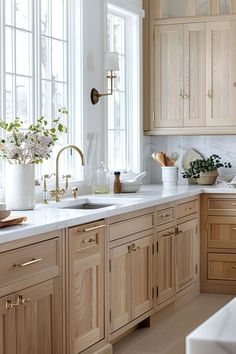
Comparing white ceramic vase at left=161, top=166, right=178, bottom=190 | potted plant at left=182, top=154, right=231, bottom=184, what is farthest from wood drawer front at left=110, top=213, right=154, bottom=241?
potted plant at left=182, top=154, right=231, bottom=184

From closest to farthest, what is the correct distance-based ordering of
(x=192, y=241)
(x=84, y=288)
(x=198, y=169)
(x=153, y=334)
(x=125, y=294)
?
(x=84, y=288) < (x=125, y=294) < (x=153, y=334) < (x=192, y=241) < (x=198, y=169)

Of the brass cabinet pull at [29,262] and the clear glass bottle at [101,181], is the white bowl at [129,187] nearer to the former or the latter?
the clear glass bottle at [101,181]

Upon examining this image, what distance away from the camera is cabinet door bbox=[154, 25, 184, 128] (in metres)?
5.97

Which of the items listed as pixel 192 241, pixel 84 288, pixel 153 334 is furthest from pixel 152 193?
pixel 84 288

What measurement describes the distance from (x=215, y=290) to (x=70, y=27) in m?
2.47

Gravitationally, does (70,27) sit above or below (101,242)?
above

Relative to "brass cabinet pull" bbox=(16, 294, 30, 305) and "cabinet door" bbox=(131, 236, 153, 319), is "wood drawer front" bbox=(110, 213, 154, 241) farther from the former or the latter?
"brass cabinet pull" bbox=(16, 294, 30, 305)

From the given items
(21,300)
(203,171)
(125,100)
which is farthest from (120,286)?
(125,100)

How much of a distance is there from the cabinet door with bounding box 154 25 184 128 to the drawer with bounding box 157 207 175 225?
126 cm

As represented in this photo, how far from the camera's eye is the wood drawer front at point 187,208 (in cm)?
513

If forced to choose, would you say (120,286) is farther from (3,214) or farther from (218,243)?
(218,243)

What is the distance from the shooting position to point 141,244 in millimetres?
4383

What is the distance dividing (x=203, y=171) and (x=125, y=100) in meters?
0.93

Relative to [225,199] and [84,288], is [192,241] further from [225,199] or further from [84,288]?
[84,288]
